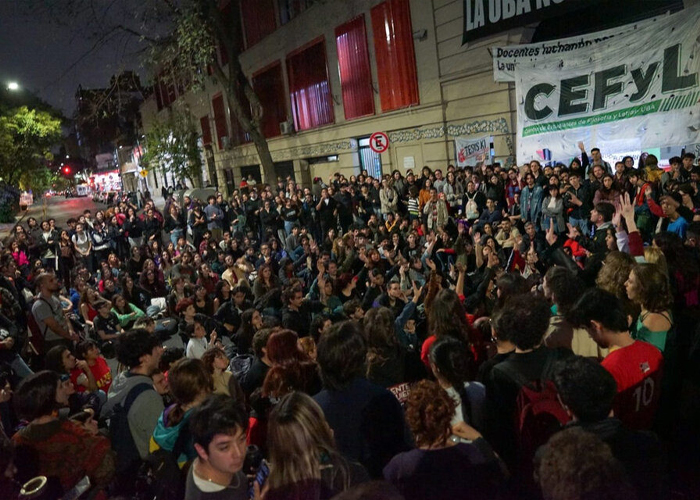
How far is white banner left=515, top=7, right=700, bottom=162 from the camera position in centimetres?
874

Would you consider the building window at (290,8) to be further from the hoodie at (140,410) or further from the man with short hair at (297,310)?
the hoodie at (140,410)

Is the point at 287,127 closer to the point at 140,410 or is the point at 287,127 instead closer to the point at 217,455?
the point at 140,410

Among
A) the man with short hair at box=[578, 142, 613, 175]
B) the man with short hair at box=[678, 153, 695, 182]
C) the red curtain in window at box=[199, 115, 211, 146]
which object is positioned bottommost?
the man with short hair at box=[678, 153, 695, 182]

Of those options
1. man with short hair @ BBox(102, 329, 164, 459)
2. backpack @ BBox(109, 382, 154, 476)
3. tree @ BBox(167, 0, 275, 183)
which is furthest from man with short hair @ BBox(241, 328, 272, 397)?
tree @ BBox(167, 0, 275, 183)

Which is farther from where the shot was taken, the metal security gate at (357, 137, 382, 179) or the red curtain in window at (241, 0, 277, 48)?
the red curtain in window at (241, 0, 277, 48)

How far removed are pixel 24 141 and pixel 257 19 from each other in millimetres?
18098

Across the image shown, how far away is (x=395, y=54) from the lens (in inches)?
619

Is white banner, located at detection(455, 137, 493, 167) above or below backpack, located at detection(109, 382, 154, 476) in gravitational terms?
above

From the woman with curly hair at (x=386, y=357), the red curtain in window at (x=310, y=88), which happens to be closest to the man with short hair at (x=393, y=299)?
the woman with curly hair at (x=386, y=357)

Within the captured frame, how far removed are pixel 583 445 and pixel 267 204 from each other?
12.7m

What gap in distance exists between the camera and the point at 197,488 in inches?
87.4

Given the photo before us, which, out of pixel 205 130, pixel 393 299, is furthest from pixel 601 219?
pixel 205 130

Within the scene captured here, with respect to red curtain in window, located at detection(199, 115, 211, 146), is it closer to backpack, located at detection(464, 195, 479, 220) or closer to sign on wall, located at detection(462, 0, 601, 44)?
sign on wall, located at detection(462, 0, 601, 44)

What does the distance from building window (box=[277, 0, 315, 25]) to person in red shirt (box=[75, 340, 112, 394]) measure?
17.4 m
